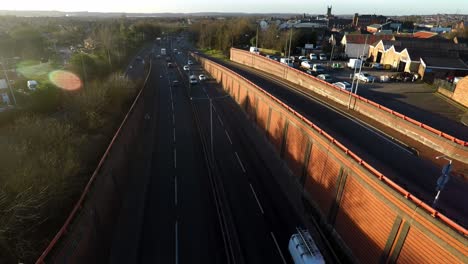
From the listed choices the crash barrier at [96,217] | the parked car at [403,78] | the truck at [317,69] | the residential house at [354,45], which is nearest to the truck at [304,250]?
the crash barrier at [96,217]

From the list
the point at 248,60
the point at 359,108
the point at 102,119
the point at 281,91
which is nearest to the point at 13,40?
the point at 248,60

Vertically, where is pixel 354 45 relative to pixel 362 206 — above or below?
above

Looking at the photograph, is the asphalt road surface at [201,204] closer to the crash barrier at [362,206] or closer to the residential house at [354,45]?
the crash barrier at [362,206]

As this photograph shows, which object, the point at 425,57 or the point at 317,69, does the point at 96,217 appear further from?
the point at 425,57

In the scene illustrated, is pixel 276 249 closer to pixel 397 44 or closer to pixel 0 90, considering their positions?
pixel 0 90

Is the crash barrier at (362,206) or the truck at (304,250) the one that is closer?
the crash barrier at (362,206)

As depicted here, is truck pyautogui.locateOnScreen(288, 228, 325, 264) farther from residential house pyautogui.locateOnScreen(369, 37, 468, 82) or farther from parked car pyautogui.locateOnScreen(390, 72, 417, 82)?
residential house pyautogui.locateOnScreen(369, 37, 468, 82)

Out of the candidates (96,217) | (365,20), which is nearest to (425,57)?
(96,217)
